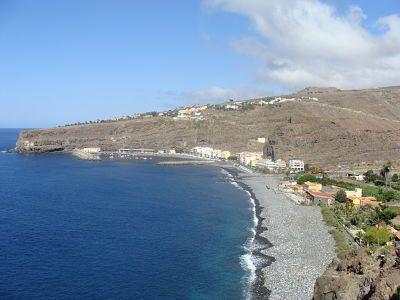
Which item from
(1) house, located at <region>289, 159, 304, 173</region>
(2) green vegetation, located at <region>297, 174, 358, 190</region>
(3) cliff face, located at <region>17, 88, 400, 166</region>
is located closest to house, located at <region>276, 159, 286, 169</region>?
(1) house, located at <region>289, 159, 304, 173</region>

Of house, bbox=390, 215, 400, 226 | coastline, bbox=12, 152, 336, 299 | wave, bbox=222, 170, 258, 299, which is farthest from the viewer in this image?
house, bbox=390, 215, 400, 226

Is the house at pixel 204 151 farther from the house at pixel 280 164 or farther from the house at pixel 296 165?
the house at pixel 296 165

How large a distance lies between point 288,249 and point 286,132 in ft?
262

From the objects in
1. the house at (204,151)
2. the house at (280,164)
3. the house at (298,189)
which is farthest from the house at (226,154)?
Answer: the house at (298,189)

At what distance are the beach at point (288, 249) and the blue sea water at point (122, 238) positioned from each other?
5.13 ft

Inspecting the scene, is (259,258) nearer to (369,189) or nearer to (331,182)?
(369,189)

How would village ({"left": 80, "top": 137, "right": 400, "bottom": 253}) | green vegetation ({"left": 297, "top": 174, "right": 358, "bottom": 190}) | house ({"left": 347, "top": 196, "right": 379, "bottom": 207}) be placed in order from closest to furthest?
village ({"left": 80, "top": 137, "right": 400, "bottom": 253}), house ({"left": 347, "top": 196, "right": 379, "bottom": 207}), green vegetation ({"left": 297, "top": 174, "right": 358, "bottom": 190})

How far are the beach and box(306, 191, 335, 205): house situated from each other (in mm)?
3048

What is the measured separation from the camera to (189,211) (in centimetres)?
5491

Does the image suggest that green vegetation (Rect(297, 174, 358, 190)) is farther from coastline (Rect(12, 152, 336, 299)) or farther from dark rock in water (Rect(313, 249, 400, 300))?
dark rock in water (Rect(313, 249, 400, 300))

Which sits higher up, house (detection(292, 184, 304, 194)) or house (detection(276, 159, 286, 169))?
house (detection(276, 159, 286, 169))

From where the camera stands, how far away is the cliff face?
348 feet

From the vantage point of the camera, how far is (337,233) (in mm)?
42500

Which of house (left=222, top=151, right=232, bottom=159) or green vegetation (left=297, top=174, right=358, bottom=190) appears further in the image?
house (left=222, top=151, right=232, bottom=159)
